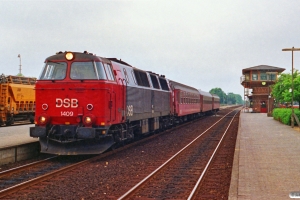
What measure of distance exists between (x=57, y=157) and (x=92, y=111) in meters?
2.52

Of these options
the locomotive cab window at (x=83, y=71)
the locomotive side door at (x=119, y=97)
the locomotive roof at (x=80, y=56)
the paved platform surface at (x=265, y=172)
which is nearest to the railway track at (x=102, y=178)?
the paved platform surface at (x=265, y=172)

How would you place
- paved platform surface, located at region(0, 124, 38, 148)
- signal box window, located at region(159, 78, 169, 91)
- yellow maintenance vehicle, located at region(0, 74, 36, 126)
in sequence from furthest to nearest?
yellow maintenance vehicle, located at region(0, 74, 36, 126), signal box window, located at region(159, 78, 169, 91), paved platform surface, located at region(0, 124, 38, 148)

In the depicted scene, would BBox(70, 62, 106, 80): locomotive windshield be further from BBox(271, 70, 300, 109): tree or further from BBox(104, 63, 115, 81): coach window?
BBox(271, 70, 300, 109): tree

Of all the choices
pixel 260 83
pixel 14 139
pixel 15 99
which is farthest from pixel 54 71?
pixel 260 83

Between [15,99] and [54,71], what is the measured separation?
16.2 m

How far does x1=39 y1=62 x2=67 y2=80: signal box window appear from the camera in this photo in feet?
43.2

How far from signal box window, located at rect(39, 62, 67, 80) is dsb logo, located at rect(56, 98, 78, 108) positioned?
788 mm

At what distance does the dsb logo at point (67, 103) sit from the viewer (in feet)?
41.9

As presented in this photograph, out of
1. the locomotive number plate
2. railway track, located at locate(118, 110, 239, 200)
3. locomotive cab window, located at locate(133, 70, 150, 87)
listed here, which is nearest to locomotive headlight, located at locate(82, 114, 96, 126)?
the locomotive number plate

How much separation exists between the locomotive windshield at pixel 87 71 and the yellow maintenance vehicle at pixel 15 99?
51.1 feet

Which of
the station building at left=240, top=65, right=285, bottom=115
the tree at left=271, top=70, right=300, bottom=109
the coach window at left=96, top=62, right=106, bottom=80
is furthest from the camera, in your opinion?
the station building at left=240, top=65, right=285, bottom=115

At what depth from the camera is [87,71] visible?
13.0 meters

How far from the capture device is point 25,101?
97.0 ft

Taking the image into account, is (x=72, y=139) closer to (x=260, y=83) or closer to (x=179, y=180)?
(x=179, y=180)
